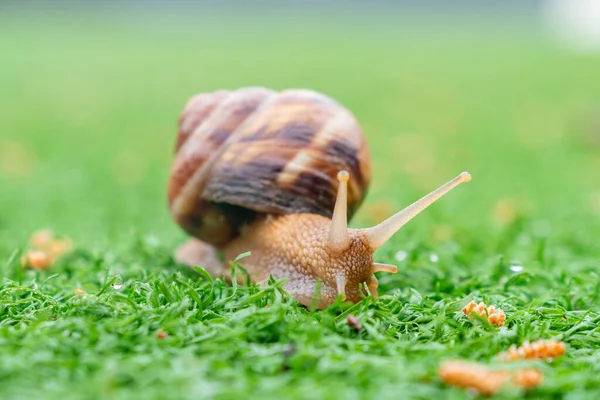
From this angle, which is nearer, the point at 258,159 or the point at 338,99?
the point at 258,159

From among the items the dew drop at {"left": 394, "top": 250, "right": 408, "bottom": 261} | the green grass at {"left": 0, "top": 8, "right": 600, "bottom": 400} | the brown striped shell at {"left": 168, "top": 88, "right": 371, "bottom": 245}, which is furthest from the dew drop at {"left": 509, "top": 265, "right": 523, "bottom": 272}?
the brown striped shell at {"left": 168, "top": 88, "right": 371, "bottom": 245}

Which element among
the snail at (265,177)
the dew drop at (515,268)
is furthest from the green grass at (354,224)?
the snail at (265,177)

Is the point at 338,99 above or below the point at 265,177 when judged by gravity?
below

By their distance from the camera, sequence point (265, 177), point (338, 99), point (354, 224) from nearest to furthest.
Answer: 1. point (265, 177)
2. point (354, 224)
3. point (338, 99)

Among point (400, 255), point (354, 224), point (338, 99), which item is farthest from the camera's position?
point (338, 99)

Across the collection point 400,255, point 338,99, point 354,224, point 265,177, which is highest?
point 265,177

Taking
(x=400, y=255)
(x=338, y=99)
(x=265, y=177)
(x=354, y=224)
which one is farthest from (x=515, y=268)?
(x=338, y=99)

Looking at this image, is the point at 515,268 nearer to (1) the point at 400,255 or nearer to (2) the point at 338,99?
(1) the point at 400,255

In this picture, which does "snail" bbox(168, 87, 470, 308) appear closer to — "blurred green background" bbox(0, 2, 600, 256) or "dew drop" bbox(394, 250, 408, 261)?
"dew drop" bbox(394, 250, 408, 261)
